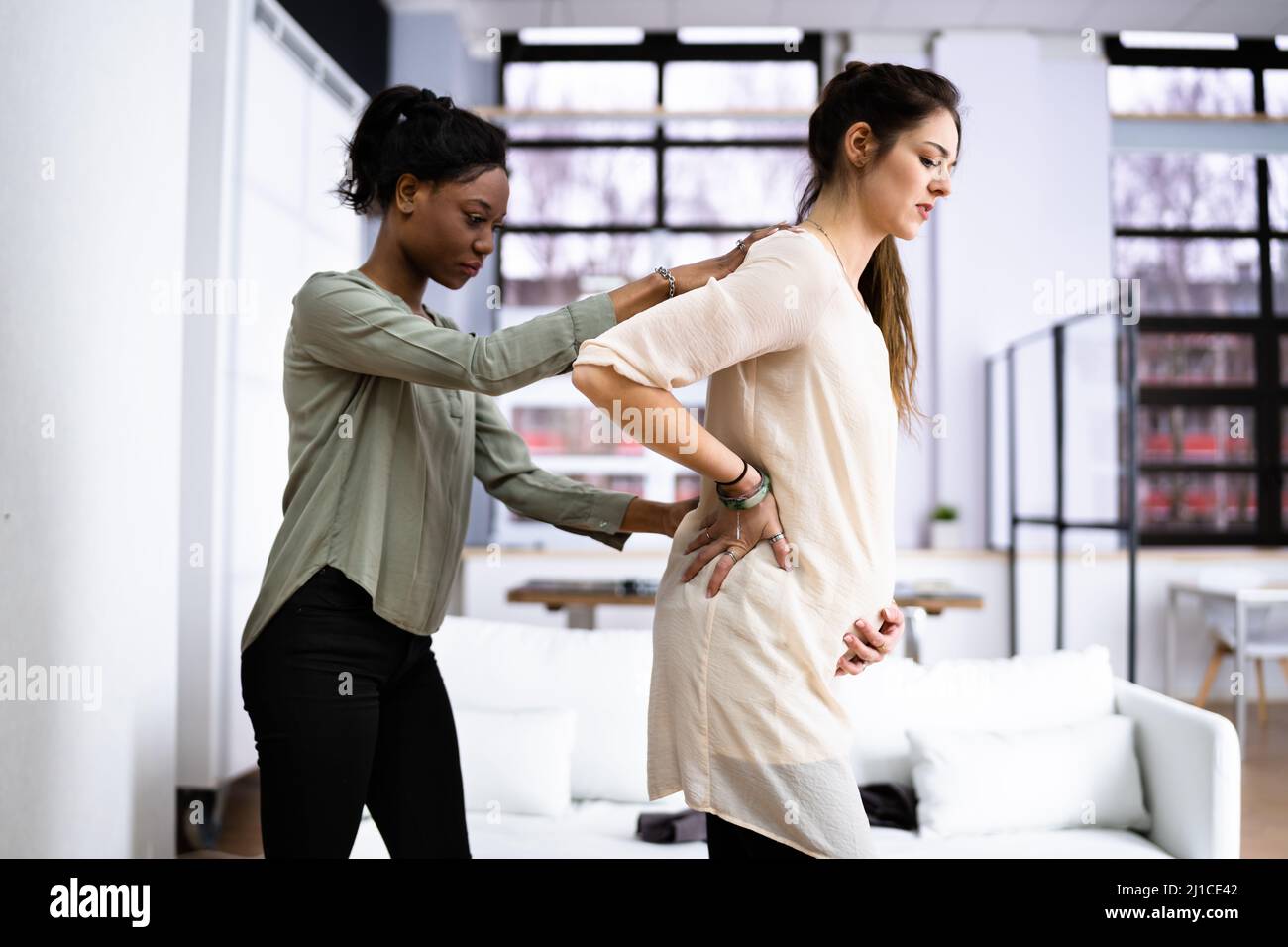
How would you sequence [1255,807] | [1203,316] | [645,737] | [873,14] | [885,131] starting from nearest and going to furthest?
[885,131] → [645,737] → [1255,807] → [873,14] → [1203,316]

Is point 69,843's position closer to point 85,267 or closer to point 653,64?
point 85,267

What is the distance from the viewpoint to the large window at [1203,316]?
6523 mm

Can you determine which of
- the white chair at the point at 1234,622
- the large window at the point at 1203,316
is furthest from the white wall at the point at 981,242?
the white chair at the point at 1234,622

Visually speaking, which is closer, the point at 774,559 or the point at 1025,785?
the point at 774,559

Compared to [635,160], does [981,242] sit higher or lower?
lower

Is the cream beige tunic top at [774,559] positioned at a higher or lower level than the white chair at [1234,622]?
higher

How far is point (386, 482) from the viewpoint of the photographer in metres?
1.28

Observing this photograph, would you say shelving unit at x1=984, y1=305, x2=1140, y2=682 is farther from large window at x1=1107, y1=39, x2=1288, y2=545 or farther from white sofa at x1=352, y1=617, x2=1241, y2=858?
white sofa at x1=352, y1=617, x2=1241, y2=858

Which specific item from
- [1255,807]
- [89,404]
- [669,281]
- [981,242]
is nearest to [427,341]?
[669,281]

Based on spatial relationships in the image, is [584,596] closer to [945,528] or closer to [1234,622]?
[945,528]

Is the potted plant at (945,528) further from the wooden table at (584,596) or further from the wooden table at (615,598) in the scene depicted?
the wooden table at (584,596)

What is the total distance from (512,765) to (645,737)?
0.37 m

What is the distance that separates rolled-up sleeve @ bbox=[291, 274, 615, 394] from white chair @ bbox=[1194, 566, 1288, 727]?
520 cm

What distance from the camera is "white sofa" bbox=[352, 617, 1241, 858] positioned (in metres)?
2.27
